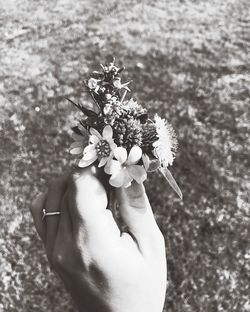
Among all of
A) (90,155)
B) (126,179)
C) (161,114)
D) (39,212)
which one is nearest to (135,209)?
(126,179)

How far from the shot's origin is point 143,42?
530 centimetres

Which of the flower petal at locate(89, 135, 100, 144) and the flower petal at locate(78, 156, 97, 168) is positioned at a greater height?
the flower petal at locate(89, 135, 100, 144)

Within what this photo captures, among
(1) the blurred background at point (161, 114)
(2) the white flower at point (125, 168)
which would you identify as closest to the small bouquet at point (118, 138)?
(2) the white flower at point (125, 168)

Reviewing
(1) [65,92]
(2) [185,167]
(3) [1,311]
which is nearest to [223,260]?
(2) [185,167]

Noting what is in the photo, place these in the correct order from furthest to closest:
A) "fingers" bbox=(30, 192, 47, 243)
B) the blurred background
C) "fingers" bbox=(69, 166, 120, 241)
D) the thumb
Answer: the blurred background, "fingers" bbox=(30, 192, 47, 243), the thumb, "fingers" bbox=(69, 166, 120, 241)

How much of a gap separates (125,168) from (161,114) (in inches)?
116

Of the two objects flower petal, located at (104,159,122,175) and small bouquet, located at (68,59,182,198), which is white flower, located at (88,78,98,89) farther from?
flower petal, located at (104,159,122,175)

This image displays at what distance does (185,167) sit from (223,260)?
2.60 feet

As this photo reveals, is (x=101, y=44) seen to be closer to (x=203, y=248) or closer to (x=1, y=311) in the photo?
(x=203, y=248)

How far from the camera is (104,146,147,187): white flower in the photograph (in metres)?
1.49

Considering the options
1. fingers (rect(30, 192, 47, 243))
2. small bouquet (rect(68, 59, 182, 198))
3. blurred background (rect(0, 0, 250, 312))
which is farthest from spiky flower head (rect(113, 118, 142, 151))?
blurred background (rect(0, 0, 250, 312))

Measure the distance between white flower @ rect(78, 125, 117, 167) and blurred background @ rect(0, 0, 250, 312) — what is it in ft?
6.79

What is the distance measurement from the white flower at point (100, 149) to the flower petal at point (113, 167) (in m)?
0.01

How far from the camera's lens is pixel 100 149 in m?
1.51
